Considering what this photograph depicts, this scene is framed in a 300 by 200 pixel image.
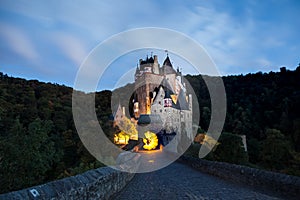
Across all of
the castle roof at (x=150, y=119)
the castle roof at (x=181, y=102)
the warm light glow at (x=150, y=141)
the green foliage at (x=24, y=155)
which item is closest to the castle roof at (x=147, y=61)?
the castle roof at (x=181, y=102)

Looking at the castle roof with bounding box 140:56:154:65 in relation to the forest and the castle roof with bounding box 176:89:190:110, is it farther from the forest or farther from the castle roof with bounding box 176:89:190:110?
the castle roof with bounding box 176:89:190:110

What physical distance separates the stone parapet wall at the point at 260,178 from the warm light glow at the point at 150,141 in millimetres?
21127

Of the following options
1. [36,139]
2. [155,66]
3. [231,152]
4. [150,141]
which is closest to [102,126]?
[150,141]

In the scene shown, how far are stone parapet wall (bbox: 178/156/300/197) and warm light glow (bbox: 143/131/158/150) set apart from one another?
21127mm

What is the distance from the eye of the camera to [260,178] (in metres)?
6.85

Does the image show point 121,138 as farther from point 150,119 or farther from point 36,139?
point 36,139

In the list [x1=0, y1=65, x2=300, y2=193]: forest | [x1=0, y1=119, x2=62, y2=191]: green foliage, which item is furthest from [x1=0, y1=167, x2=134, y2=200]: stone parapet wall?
[x1=0, y1=119, x2=62, y2=191]: green foliage

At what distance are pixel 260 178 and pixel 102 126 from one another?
28.3m

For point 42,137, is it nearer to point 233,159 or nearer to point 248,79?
point 233,159

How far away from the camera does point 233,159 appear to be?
76.2ft

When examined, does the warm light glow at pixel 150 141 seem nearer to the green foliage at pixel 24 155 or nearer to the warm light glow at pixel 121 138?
the warm light glow at pixel 121 138

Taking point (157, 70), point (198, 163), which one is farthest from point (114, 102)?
point (198, 163)

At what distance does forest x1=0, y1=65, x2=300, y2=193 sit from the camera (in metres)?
22.3

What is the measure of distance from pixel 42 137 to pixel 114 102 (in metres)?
28.8
